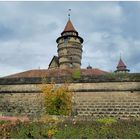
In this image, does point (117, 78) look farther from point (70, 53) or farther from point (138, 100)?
point (70, 53)

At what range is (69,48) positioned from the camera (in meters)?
47.4

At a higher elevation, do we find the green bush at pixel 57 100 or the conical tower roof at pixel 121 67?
the conical tower roof at pixel 121 67

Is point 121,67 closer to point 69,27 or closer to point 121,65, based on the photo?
point 121,65

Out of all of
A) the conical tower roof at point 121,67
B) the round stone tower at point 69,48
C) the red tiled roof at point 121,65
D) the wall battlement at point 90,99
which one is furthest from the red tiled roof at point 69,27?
the wall battlement at point 90,99

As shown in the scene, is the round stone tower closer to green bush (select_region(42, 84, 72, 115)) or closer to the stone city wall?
the stone city wall

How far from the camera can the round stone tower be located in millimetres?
47250

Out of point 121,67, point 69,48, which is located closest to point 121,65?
point 121,67

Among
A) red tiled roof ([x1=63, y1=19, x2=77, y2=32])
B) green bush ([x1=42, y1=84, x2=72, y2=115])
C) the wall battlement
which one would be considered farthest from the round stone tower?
green bush ([x1=42, y1=84, x2=72, y2=115])

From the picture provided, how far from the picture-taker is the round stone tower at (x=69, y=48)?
4725cm

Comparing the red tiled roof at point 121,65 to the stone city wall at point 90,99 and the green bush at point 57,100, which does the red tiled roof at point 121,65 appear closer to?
the stone city wall at point 90,99

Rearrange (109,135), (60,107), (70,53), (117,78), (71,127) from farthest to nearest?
(70,53) < (117,78) < (60,107) < (71,127) < (109,135)

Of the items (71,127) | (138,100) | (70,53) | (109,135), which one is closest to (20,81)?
(138,100)

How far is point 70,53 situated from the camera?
155ft

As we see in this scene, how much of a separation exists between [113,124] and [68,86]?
9318mm
